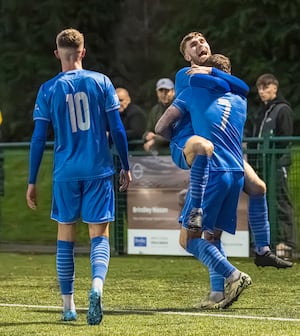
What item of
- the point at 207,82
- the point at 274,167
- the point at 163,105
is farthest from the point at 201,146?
the point at 163,105

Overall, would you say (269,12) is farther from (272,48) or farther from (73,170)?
(73,170)

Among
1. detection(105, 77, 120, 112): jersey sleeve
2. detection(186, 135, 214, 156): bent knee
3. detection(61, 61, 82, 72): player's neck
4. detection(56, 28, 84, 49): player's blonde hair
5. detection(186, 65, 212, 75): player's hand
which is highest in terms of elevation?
detection(56, 28, 84, 49): player's blonde hair

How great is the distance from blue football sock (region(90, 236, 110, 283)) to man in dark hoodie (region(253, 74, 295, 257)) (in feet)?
17.5

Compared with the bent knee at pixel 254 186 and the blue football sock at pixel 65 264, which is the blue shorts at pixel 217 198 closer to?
the bent knee at pixel 254 186

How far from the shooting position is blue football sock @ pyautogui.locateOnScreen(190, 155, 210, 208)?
855cm

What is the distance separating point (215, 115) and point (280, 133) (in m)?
4.93

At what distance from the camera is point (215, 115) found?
870 centimetres

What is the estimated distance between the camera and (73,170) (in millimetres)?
8078

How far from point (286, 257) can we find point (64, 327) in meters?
5.60

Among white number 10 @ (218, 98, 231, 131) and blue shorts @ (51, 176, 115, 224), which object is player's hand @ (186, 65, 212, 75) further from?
blue shorts @ (51, 176, 115, 224)

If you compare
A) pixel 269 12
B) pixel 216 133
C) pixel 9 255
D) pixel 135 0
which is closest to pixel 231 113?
pixel 216 133

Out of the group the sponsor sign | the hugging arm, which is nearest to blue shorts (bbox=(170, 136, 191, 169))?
the hugging arm

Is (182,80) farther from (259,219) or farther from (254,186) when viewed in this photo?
(259,219)

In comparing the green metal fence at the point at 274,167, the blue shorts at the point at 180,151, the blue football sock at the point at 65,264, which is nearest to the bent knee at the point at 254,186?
the blue shorts at the point at 180,151
